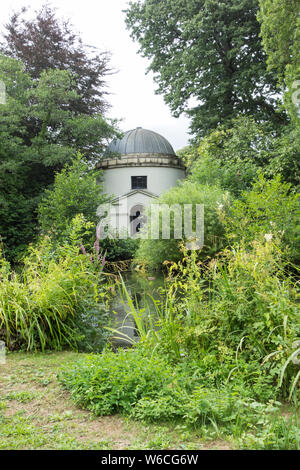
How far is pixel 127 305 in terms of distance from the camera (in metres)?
8.81

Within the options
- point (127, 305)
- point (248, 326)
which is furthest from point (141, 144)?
point (248, 326)

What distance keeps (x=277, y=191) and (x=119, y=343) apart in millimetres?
7051

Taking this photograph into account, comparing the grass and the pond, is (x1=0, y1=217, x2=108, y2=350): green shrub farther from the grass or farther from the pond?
the grass

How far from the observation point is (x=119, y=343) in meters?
5.22

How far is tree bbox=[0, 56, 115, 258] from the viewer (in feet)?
52.0

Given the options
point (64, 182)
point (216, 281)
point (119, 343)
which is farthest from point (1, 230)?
point (216, 281)

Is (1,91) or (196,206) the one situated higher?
(1,91)

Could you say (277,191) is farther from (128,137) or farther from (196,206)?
(128,137)

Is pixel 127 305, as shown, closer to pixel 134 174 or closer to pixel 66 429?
pixel 66 429

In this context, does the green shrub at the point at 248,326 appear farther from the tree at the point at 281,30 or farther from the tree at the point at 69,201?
the tree at the point at 281,30

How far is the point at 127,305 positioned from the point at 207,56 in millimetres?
14894

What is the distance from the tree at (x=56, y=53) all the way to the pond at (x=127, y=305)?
1259 centimetres

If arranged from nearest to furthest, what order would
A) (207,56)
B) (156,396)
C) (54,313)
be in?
(156,396) → (54,313) → (207,56)

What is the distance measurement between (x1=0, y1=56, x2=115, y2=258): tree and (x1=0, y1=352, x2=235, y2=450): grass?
44.6 ft
